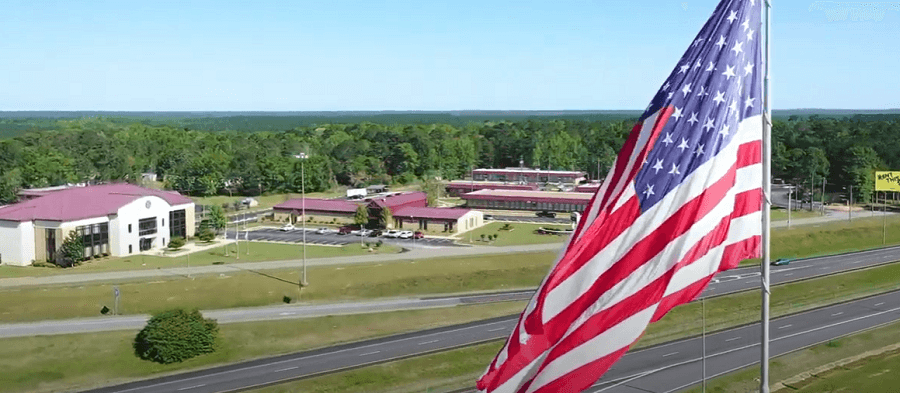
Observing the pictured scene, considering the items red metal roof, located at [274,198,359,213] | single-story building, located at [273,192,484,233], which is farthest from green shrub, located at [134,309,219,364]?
red metal roof, located at [274,198,359,213]

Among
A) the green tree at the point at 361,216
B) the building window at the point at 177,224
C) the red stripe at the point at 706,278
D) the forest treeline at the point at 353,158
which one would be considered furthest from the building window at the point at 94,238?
the red stripe at the point at 706,278

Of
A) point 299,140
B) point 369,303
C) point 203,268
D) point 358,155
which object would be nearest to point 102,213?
point 203,268

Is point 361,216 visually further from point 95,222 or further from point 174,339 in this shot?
point 174,339

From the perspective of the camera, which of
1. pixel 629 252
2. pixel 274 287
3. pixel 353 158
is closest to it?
pixel 629 252

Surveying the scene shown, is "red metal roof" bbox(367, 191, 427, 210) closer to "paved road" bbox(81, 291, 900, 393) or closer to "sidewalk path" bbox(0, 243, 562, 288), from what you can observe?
"sidewalk path" bbox(0, 243, 562, 288)

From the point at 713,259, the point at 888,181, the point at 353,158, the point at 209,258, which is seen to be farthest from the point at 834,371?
the point at 353,158

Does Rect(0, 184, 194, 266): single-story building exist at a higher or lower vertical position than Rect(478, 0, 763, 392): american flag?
lower

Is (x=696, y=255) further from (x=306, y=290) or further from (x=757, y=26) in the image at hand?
(x=306, y=290)

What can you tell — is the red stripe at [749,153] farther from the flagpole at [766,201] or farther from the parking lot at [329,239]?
the parking lot at [329,239]
